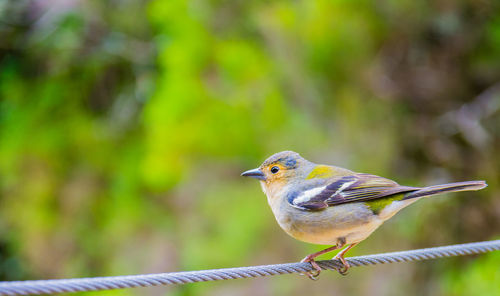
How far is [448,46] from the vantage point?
7301mm

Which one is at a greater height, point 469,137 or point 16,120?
point 469,137

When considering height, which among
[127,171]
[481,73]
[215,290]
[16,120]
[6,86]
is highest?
[481,73]

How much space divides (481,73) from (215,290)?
15.4 feet

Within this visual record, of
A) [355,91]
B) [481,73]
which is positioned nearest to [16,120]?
[355,91]

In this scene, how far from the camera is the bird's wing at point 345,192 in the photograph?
302 cm

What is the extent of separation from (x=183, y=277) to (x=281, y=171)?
4.88 feet

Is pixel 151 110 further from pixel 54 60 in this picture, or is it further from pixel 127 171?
pixel 54 60

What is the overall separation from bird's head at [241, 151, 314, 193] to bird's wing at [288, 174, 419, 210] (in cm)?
24

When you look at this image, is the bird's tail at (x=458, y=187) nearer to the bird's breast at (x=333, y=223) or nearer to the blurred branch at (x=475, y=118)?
the bird's breast at (x=333, y=223)

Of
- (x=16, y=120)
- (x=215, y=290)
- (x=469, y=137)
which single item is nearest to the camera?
(x=215, y=290)

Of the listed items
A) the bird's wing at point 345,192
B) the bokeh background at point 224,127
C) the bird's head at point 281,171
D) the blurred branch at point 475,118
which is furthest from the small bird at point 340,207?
the blurred branch at point 475,118

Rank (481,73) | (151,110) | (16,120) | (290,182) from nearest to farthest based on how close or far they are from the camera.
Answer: (290,182) < (151,110) < (16,120) < (481,73)

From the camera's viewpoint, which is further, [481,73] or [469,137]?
[481,73]

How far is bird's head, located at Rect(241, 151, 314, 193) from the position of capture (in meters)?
3.41
